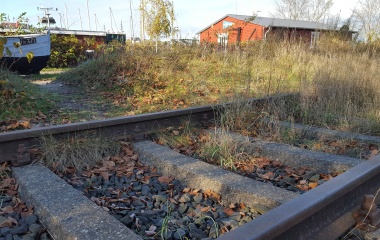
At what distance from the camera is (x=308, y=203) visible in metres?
1.81

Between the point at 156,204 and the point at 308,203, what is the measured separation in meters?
1.25

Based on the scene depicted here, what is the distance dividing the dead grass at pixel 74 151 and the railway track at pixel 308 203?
0.08 m

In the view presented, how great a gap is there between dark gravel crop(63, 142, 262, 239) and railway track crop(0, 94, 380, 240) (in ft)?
1.65

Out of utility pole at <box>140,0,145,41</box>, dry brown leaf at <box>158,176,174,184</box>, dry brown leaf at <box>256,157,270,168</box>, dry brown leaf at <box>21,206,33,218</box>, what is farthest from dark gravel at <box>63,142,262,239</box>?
utility pole at <box>140,0,145,41</box>

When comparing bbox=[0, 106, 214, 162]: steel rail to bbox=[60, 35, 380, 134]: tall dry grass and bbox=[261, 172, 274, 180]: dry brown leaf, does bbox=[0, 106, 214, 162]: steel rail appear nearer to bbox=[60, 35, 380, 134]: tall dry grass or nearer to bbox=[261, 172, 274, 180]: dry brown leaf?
bbox=[60, 35, 380, 134]: tall dry grass

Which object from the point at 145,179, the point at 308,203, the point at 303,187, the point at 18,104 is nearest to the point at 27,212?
the point at 145,179

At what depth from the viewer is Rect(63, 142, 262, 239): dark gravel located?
2.26 m

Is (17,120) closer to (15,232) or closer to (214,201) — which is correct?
(15,232)

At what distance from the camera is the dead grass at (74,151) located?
3.25 m

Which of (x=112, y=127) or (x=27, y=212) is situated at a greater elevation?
(x=112, y=127)

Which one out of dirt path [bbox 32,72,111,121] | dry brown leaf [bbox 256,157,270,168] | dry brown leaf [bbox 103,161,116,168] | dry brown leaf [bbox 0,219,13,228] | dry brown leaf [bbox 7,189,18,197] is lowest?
dirt path [bbox 32,72,111,121]

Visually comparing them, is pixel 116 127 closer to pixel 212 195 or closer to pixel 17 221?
pixel 212 195

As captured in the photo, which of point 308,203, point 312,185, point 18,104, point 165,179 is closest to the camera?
point 308,203

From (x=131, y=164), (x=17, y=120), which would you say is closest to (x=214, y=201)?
(x=131, y=164)
